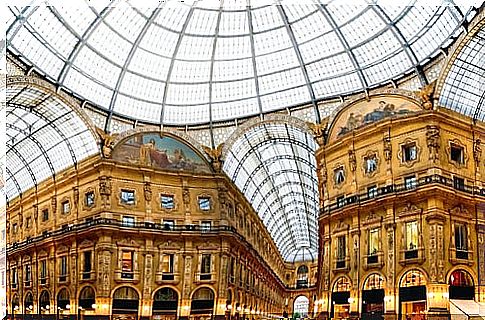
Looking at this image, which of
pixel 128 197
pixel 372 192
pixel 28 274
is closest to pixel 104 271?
pixel 128 197

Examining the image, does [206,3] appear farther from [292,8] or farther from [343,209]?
[343,209]

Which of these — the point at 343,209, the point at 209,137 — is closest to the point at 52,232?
the point at 209,137

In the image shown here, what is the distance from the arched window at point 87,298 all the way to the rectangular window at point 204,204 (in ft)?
28.8

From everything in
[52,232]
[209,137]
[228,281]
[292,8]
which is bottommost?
[228,281]

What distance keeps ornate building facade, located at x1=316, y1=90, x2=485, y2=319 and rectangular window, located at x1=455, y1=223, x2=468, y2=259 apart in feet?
0.17

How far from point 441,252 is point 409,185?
13.3 feet

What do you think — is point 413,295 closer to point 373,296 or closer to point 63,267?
point 373,296

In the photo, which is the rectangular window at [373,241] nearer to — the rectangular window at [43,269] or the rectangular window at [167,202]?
the rectangular window at [167,202]

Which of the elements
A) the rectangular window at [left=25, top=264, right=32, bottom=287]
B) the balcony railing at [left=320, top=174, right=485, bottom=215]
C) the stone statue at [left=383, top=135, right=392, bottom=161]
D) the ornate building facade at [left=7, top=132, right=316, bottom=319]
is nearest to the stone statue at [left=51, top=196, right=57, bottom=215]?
the ornate building facade at [left=7, top=132, right=316, bottom=319]

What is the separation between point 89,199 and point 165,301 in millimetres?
8069

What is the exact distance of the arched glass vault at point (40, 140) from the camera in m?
40.6

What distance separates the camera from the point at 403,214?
35062 millimetres

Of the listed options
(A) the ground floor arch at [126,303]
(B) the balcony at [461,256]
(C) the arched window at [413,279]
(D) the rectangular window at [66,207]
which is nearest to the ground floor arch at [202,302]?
(A) the ground floor arch at [126,303]

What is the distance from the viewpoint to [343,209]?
38.2m
